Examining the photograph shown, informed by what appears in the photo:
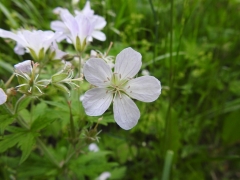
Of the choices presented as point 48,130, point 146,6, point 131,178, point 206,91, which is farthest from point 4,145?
point 146,6

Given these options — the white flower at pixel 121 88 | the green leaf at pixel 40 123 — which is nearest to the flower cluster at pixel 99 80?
the white flower at pixel 121 88

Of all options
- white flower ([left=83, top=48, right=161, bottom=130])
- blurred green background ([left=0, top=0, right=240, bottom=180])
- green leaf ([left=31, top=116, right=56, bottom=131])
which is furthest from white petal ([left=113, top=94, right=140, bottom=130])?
blurred green background ([left=0, top=0, right=240, bottom=180])

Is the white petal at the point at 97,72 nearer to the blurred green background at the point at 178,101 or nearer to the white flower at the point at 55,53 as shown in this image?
the white flower at the point at 55,53

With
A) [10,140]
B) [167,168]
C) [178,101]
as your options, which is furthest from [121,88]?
[178,101]

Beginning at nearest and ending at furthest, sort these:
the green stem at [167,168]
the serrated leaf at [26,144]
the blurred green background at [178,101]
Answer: the serrated leaf at [26,144] → the green stem at [167,168] → the blurred green background at [178,101]

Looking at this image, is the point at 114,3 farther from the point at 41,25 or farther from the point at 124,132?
the point at 124,132

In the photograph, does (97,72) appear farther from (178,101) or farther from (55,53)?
(178,101)

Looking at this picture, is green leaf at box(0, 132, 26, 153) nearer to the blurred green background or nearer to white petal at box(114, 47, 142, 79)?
white petal at box(114, 47, 142, 79)
